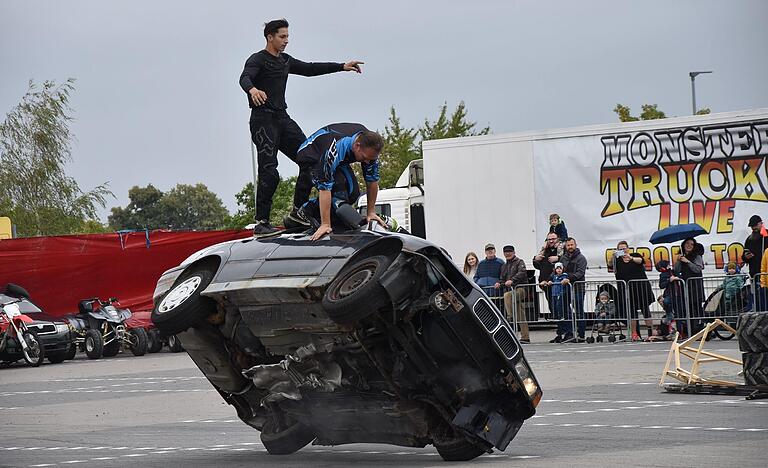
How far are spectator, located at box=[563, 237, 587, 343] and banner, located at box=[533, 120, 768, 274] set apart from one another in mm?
2170

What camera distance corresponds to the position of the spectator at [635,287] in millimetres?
24188

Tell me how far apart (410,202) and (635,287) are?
349 inches

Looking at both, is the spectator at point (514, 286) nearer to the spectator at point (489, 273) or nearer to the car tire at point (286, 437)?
the spectator at point (489, 273)

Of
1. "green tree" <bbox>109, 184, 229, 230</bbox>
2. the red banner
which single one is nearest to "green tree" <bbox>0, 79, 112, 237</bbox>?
the red banner

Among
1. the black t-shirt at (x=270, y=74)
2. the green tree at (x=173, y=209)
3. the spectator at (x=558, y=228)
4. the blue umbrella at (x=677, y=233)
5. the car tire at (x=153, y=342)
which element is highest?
the black t-shirt at (x=270, y=74)

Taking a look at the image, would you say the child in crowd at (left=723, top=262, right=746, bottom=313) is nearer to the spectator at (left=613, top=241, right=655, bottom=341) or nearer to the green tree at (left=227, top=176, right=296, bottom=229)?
the spectator at (left=613, top=241, right=655, bottom=341)

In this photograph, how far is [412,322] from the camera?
890cm

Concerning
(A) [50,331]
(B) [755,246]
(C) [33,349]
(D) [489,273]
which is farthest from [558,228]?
(C) [33,349]

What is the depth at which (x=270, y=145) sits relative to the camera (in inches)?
414

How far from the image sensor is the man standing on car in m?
25.3

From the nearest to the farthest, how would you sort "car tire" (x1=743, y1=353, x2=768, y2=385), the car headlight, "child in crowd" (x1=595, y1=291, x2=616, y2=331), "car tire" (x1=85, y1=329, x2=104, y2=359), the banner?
the car headlight
"car tire" (x1=743, y1=353, x2=768, y2=385)
"child in crowd" (x1=595, y1=291, x2=616, y2=331)
the banner
"car tire" (x1=85, y1=329, x2=104, y2=359)

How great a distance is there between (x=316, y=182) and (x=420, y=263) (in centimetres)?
144

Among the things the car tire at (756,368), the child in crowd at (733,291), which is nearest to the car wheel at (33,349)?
the child in crowd at (733,291)

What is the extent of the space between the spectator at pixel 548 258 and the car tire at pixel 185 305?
1633cm
